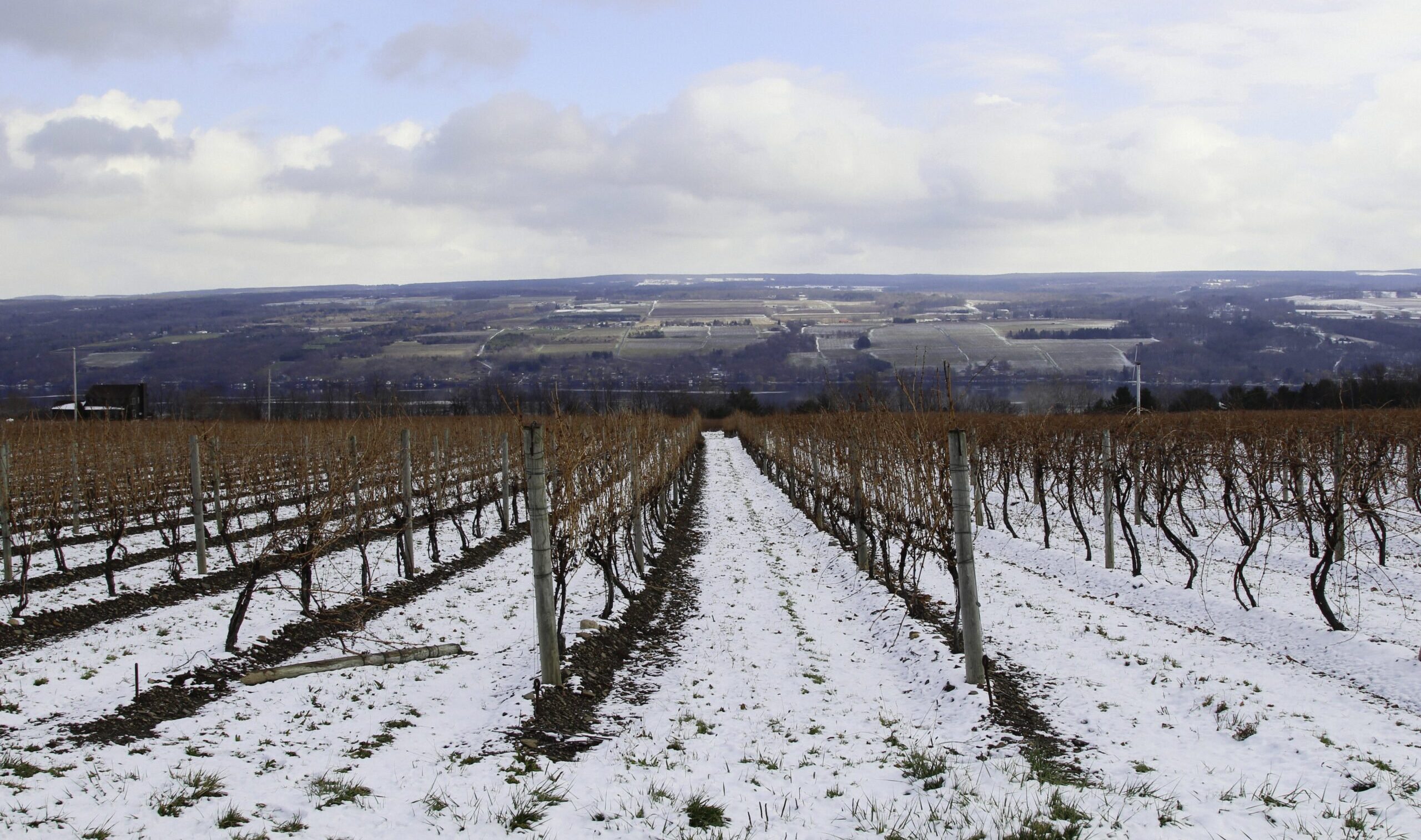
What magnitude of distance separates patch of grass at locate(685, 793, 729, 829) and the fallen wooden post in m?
3.99

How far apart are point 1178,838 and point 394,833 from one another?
13.0 feet

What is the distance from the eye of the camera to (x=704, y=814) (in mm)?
4938

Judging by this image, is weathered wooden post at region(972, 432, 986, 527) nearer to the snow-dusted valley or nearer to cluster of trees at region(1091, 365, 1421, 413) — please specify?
the snow-dusted valley

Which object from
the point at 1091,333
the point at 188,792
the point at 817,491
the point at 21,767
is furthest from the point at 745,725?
the point at 1091,333

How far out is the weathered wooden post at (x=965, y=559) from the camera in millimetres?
7352

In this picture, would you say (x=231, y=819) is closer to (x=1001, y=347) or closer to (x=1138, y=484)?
(x=1138, y=484)

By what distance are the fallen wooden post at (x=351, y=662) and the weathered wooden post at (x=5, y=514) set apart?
6.92 meters

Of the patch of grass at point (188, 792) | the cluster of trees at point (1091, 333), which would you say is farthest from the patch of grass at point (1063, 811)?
the cluster of trees at point (1091, 333)

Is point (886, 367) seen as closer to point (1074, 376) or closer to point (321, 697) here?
point (1074, 376)

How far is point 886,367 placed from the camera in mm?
99938

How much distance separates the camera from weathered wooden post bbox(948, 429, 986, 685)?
7352mm

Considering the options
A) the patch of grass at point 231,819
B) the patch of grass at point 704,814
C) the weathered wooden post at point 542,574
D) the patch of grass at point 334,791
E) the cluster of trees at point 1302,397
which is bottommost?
the cluster of trees at point 1302,397

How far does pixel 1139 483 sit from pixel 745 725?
40.9 ft

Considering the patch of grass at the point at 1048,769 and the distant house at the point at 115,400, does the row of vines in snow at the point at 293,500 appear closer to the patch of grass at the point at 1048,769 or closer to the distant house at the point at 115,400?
the patch of grass at the point at 1048,769
